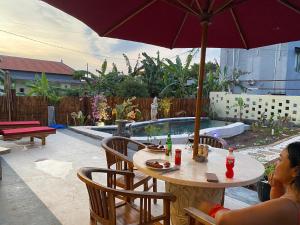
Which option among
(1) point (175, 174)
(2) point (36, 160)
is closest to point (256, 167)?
(1) point (175, 174)

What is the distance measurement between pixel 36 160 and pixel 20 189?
62.9 inches

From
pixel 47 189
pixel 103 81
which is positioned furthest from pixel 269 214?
pixel 103 81

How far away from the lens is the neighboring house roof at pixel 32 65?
2573 cm

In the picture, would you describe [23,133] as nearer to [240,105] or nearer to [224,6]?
[224,6]

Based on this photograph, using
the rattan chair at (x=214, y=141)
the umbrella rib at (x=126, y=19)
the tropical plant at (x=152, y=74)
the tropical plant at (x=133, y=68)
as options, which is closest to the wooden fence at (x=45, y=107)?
the tropical plant at (x=152, y=74)

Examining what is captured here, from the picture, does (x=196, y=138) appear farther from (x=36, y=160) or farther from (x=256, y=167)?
(x=36, y=160)

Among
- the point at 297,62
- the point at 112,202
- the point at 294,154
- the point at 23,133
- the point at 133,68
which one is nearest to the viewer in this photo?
the point at 294,154

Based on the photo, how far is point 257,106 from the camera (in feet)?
41.7

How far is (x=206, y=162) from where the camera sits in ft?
8.05

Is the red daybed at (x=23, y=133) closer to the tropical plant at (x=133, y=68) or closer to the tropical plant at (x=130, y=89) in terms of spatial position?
the tropical plant at (x=130, y=89)

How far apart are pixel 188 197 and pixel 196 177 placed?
1.51 feet

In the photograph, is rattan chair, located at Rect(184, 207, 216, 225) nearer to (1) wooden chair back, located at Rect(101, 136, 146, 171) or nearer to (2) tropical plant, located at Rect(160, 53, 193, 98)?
(1) wooden chair back, located at Rect(101, 136, 146, 171)

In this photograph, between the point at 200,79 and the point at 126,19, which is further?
the point at 126,19

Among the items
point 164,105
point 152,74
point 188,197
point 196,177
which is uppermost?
point 152,74
